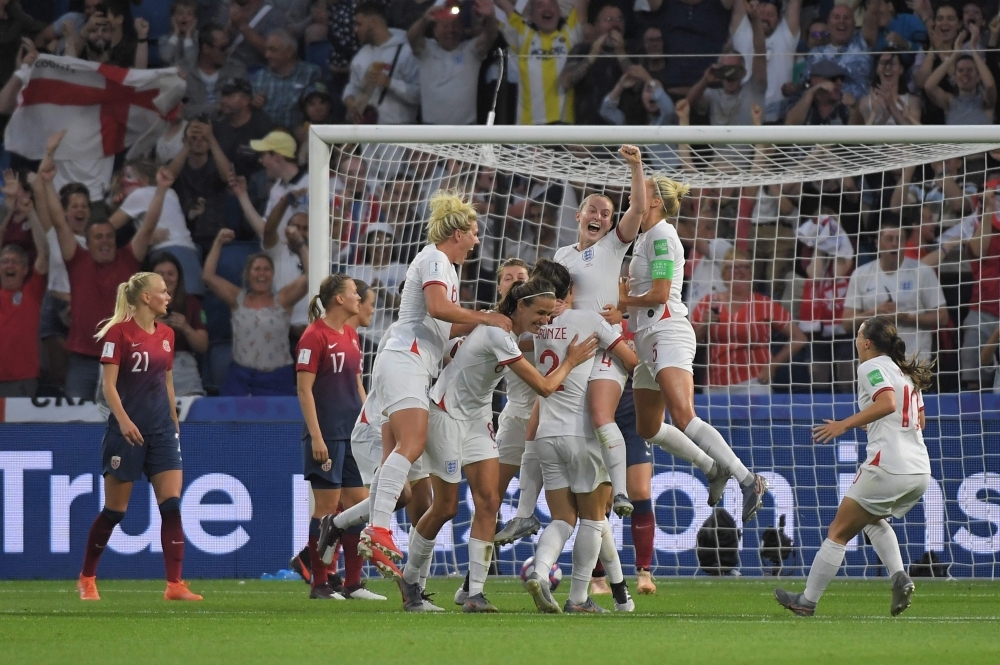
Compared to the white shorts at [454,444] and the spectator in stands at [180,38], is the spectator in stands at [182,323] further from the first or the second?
the white shorts at [454,444]

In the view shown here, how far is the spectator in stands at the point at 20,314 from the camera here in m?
12.5

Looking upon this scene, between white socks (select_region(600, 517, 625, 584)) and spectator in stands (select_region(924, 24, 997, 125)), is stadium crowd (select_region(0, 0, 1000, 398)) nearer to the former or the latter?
spectator in stands (select_region(924, 24, 997, 125))

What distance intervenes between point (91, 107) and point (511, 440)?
7871 mm

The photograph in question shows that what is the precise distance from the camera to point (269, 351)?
12727mm

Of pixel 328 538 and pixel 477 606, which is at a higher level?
pixel 328 538

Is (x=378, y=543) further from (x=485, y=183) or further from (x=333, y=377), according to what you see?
(x=485, y=183)

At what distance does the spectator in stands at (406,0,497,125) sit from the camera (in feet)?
45.9

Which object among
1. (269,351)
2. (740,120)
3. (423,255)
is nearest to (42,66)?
(269,351)

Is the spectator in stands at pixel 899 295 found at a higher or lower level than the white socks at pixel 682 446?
higher

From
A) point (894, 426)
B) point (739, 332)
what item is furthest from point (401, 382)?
point (739, 332)

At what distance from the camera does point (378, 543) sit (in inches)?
277

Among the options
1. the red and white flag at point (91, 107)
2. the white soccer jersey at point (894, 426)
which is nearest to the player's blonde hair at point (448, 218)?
the white soccer jersey at point (894, 426)

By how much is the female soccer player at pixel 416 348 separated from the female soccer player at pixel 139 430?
1.86 meters

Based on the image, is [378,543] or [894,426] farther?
[894,426]
